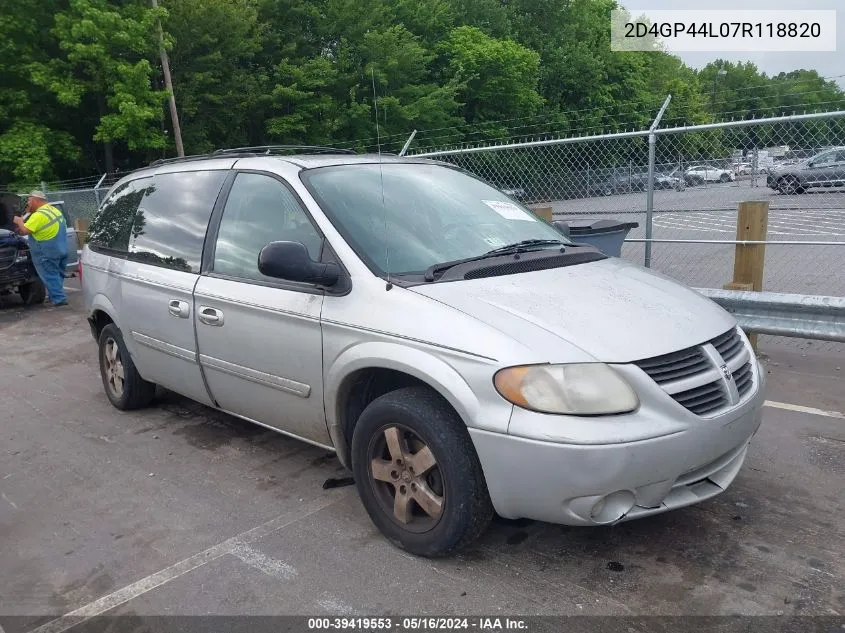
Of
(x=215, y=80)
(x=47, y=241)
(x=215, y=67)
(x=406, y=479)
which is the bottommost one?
(x=406, y=479)

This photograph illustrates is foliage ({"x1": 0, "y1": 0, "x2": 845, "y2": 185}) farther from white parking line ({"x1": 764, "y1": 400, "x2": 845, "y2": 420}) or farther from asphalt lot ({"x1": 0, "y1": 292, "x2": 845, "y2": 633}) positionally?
asphalt lot ({"x1": 0, "y1": 292, "x2": 845, "y2": 633})

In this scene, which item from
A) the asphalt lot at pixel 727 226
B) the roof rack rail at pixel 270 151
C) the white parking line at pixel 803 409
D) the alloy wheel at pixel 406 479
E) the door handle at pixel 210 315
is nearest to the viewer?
the alloy wheel at pixel 406 479

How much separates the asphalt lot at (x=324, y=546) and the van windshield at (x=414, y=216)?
1.34 m

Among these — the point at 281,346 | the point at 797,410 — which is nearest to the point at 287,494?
the point at 281,346

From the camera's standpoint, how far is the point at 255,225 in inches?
159

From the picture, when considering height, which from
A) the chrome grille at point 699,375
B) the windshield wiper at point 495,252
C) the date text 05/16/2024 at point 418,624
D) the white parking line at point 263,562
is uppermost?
the windshield wiper at point 495,252

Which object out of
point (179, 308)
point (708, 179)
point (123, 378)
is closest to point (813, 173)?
point (708, 179)

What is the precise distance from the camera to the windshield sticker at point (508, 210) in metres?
4.19

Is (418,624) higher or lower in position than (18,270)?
lower

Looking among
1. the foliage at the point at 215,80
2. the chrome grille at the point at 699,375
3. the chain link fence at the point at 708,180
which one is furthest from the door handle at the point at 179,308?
the foliage at the point at 215,80

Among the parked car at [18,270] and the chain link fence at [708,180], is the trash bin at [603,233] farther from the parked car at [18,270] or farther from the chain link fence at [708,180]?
the parked car at [18,270]

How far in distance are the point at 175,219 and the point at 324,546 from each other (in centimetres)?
242

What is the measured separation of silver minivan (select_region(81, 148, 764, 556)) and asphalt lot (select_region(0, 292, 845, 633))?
298 millimetres

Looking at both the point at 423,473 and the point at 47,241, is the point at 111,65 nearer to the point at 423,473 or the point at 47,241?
the point at 47,241
